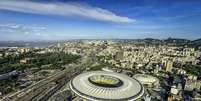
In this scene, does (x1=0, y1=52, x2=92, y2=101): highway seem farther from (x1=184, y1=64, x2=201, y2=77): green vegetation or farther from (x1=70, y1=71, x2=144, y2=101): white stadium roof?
(x1=184, y1=64, x2=201, y2=77): green vegetation

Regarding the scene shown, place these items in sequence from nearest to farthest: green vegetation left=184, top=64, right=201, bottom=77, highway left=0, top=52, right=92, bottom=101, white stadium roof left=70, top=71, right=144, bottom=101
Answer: white stadium roof left=70, top=71, right=144, bottom=101
highway left=0, top=52, right=92, bottom=101
green vegetation left=184, top=64, right=201, bottom=77

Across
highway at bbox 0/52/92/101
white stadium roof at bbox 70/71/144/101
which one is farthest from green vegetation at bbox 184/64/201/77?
highway at bbox 0/52/92/101

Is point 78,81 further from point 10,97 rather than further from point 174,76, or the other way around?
point 174,76

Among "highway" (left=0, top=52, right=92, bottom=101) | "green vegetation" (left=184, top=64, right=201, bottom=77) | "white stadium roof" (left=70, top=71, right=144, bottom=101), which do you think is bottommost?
"green vegetation" (left=184, top=64, right=201, bottom=77)

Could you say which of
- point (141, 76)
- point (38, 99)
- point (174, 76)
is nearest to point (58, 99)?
point (38, 99)

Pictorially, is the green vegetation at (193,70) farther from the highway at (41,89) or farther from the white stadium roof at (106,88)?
the highway at (41,89)

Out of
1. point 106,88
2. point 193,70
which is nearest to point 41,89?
point 106,88

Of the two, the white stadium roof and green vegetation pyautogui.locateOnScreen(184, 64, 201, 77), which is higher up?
the white stadium roof

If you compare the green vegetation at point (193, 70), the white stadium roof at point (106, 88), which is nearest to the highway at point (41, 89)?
the white stadium roof at point (106, 88)
